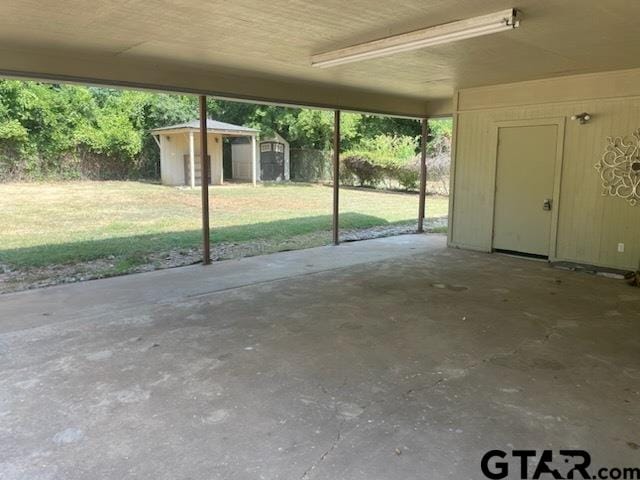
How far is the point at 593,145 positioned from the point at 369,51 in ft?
11.5

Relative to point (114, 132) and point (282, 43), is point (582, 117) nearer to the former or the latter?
point (282, 43)

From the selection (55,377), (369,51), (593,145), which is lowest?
(55,377)

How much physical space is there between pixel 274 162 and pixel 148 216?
441 inches

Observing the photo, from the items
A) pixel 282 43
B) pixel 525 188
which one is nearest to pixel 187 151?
pixel 525 188

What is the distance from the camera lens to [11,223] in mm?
10086

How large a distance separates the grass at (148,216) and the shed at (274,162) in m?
3.65

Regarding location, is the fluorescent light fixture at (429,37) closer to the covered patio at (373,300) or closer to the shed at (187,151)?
the covered patio at (373,300)

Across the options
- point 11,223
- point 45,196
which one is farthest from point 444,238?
point 45,196

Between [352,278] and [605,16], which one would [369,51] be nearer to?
[605,16]

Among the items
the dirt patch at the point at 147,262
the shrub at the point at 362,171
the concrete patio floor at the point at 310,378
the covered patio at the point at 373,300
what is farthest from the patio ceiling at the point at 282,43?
the shrub at the point at 362,171

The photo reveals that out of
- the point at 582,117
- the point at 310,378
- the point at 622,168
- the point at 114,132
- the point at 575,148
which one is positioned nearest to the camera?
the point at 310,378

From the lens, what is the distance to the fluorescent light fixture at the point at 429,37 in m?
3.87

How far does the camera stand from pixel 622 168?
6.17 m

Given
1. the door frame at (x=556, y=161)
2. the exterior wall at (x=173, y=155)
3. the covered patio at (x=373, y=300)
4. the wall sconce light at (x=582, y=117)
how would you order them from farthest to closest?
the exterior wall at (x=173, y=155), the door frame at (x=556, y=161), the wall sconce light at (x=582, y=117), the covered patio at (x=373, y=300)
